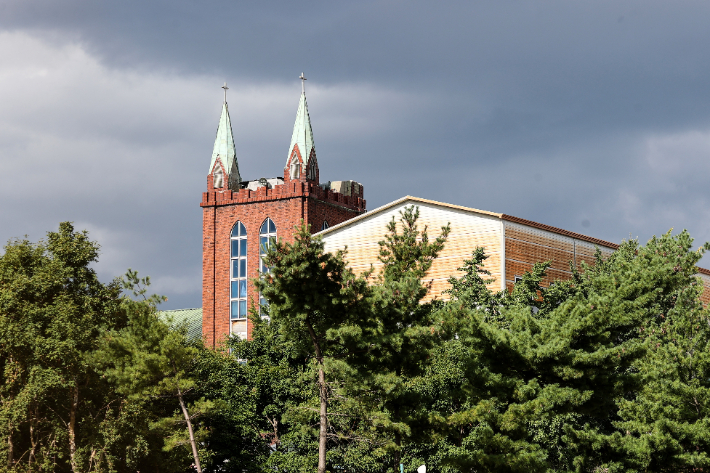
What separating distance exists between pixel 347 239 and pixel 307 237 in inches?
891

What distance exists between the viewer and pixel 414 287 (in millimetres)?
29828

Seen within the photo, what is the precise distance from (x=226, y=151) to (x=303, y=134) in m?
6.01

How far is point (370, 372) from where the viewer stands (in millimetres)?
29312

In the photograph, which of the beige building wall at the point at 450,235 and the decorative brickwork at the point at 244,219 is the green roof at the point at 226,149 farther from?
the beige building wall at the point at 450,235

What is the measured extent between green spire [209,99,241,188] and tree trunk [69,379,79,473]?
116 feet

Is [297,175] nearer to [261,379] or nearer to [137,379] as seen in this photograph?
[261,379]

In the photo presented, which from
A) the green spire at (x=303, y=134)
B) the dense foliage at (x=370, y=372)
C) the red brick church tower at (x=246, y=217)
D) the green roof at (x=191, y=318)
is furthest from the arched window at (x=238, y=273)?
the dense foliage at (x=370, y=372)

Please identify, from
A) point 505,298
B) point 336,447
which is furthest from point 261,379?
point 505,298

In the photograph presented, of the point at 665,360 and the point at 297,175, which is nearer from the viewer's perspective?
the point at 665,360

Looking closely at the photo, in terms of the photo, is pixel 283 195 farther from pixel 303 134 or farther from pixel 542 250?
pixel 542 250

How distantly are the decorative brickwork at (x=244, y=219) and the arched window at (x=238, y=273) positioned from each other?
306 mm

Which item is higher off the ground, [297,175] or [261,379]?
[297,175]

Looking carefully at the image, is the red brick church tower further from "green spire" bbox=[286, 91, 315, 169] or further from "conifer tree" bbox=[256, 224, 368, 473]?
"conifer tree" bbox=[256, 224, 368, 473]

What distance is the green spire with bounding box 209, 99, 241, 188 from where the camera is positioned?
235ft
